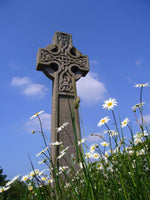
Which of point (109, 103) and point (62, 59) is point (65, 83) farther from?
point (109, 103)

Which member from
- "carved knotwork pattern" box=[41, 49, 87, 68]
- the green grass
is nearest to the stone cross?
"carved knotwork pattern" box=[41, 49, 87, 68]

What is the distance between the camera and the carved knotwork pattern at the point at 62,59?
4949 mm

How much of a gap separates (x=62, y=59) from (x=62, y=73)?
483mm

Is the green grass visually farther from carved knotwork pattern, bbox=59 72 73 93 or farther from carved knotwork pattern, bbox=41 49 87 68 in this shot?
carved knotwork pattern, bbox=41 49 87 68

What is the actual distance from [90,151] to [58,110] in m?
2.89

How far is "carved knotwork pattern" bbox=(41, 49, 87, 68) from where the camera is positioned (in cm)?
495

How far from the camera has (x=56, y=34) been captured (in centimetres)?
546

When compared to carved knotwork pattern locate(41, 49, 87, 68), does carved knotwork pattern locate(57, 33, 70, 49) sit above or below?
above

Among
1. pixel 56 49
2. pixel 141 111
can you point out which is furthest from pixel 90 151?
pixel 56 49

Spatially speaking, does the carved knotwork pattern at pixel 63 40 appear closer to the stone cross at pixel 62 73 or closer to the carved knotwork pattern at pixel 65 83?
the stone cross at pixel 62 73

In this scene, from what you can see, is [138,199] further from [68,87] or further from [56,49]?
[56,49]

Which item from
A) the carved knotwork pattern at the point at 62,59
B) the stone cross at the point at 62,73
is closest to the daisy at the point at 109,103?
the stone cross at the point at 62,73

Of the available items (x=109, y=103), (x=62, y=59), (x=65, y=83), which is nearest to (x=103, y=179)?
(x=109, y=103)

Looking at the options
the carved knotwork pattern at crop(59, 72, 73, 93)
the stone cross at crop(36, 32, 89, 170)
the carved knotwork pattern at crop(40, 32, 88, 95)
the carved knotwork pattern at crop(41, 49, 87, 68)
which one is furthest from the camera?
the carved knotwork pattern at crop(41, 49, 87, 68)
